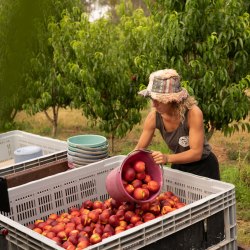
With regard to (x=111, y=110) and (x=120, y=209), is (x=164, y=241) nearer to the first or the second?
(x=120, y=209)

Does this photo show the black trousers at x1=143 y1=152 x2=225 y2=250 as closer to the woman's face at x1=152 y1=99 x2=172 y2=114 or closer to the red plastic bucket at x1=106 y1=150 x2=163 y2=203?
the red plastic bucket at x1=106 y1=150 x2=163 y2=203

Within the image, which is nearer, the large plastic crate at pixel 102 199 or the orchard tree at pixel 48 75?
the large plastic crate at pixel 102 199

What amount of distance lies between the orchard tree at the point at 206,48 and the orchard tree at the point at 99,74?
0.97 meters

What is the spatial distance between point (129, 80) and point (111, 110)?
0.64 metres

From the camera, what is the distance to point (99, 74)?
5.37m

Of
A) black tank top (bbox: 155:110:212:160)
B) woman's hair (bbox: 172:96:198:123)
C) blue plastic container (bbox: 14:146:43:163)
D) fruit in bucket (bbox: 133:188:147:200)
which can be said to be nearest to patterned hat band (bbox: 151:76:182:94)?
woman's hair (bbox: 172:96:198:123)

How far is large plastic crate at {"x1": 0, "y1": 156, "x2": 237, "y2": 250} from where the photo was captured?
58.4 inches

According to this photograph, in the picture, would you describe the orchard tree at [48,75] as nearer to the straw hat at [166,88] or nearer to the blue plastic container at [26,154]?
the blue plastic container at [26,154]

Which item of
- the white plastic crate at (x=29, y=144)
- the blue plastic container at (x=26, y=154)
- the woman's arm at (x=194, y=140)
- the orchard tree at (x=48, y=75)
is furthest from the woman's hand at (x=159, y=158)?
the orchard tree at (x=48, y=75)

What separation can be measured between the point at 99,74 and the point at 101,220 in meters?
3.65

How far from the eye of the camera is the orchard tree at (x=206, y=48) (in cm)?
381

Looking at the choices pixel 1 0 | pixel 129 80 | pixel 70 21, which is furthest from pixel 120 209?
pixel 70 21

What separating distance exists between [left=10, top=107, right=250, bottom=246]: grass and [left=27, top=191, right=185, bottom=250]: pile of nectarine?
1.50 m

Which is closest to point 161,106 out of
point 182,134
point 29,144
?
point 182,134
